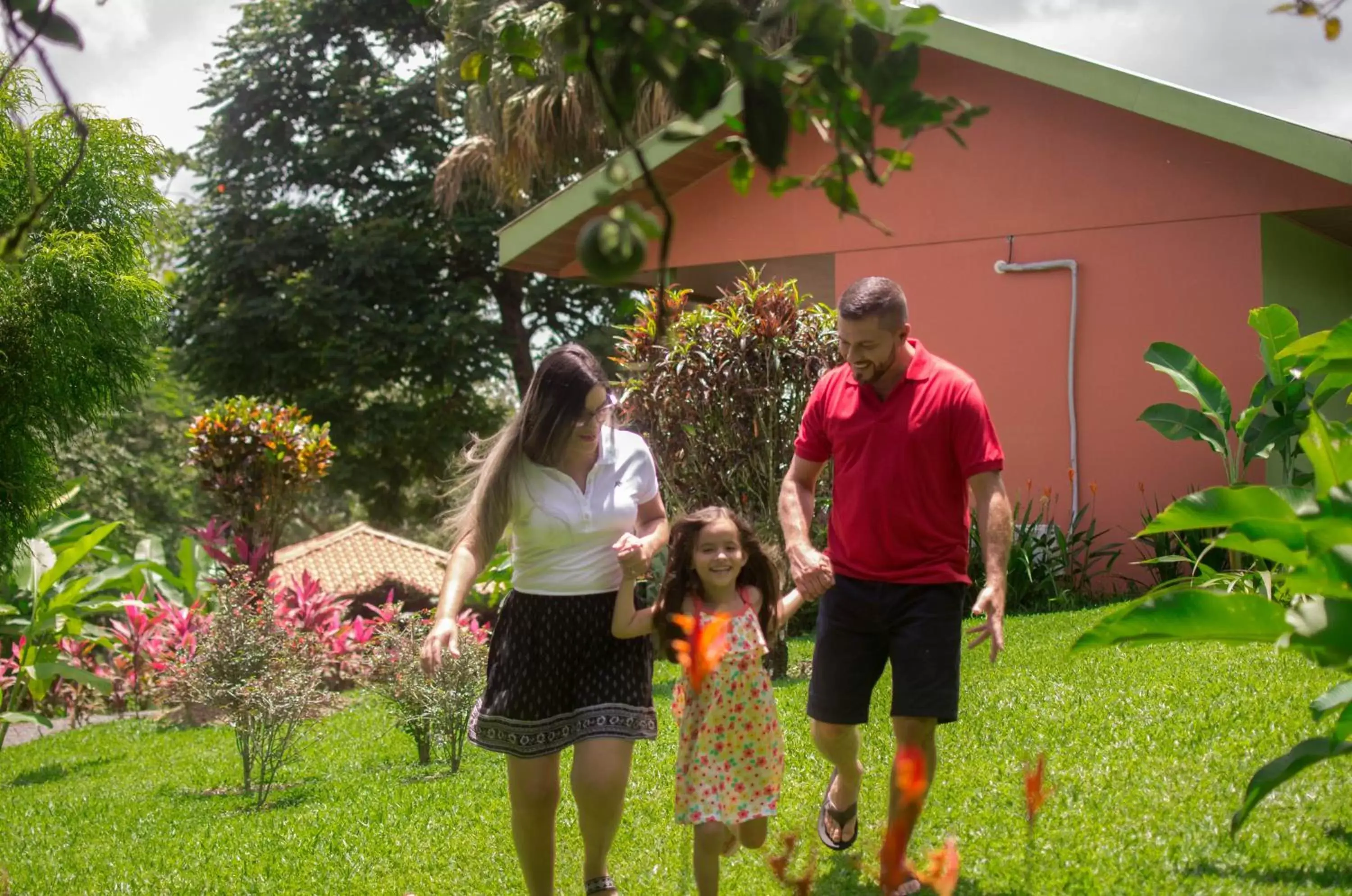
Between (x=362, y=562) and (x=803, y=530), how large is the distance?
12.1 metres

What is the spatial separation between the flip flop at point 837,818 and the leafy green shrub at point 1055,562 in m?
6.68

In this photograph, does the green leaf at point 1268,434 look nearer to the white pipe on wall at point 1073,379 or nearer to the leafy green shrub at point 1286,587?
the white pipe on wall at point 1073,379

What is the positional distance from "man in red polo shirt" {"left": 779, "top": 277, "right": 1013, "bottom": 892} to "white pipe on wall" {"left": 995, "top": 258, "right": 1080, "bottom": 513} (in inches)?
298

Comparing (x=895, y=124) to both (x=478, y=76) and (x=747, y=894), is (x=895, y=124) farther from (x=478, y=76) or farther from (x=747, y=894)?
(x=747, y=894)

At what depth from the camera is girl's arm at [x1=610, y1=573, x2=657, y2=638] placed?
4.36 m

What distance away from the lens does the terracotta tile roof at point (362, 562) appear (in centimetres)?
1553

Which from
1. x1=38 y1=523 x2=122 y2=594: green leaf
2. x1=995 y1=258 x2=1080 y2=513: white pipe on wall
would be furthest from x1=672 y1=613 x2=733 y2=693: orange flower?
x1=995 y1=258 x2=1080 y2=513: white pipe on wall

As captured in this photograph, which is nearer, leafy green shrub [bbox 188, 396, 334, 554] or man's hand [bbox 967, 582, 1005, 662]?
man's hand [bbox 967, 582, 1005, 662]

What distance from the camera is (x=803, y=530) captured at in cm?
476

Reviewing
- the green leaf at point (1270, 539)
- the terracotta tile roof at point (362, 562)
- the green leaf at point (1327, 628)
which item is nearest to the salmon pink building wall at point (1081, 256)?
the terracotta tile roof at point (362, 562)

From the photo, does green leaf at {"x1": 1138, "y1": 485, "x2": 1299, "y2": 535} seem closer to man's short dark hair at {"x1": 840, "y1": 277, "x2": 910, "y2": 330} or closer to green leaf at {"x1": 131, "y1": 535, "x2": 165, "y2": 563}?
man's short dark hair at {"x1": 840, "y1": 277, "x2": 910, "y2": 330}

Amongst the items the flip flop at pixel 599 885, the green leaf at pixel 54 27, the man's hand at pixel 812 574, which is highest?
the green leaf at pixel 54 27

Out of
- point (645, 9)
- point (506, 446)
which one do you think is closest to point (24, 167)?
point (506, 446)

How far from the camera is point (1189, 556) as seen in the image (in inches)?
388
